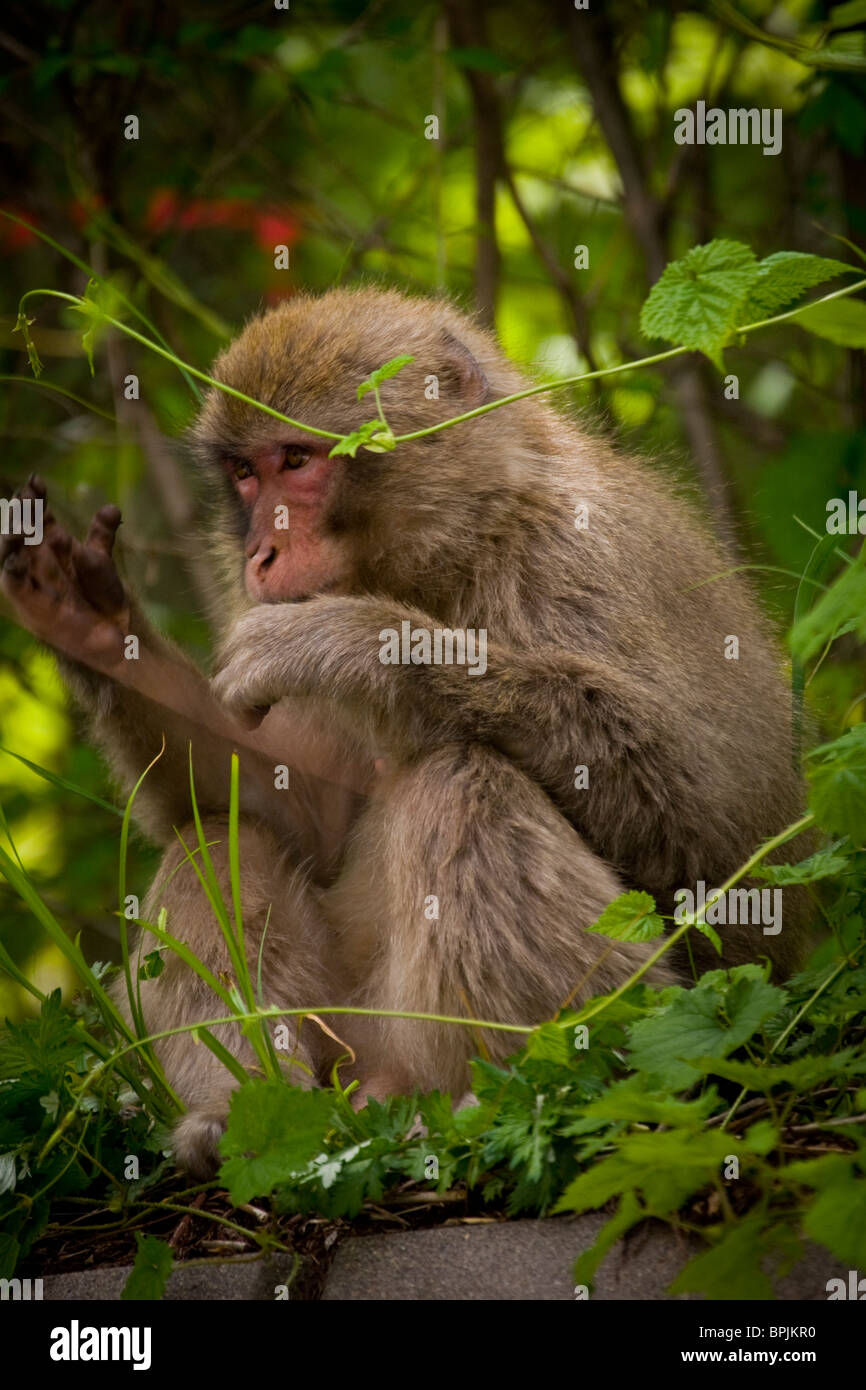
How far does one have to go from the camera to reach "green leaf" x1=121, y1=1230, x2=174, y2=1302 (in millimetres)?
2908

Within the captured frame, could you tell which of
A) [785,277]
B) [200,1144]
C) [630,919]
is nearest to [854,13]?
[785,277]

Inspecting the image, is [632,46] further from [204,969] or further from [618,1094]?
[618,1094]

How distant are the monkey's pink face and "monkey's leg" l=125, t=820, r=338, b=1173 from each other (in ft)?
2.39

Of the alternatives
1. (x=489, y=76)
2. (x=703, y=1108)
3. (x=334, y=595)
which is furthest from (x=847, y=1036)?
(x=489, y=76)

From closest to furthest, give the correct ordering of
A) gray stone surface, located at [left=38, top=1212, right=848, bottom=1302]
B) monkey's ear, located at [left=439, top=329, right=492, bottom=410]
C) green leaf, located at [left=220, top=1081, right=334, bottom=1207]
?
gray stone surface, located at [left=38, top=1212, right=848, bottom=1302], green leaf, located at [left=220, top=1081, right=334, bottom=1207], monkey's ear, located at [left=439, top=329, right=492, bottom=410]

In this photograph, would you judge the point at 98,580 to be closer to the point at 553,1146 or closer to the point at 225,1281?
the point at 225,1281

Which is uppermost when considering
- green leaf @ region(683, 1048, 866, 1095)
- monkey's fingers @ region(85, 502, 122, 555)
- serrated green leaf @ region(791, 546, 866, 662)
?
monkey's fingers @ region(85, 502, 122, 555)

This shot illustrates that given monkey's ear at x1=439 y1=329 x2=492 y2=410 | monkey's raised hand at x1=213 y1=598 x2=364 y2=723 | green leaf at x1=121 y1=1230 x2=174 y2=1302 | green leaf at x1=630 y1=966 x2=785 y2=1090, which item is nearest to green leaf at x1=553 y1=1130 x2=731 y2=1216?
green leaf at x1=630 y1=966 x2=785 y2=1090

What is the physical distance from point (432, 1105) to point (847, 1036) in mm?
936

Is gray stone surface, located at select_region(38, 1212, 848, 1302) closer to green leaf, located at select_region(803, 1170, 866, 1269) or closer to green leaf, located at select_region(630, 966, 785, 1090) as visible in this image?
green leaf, located at select_region(630, 966, 785, 1090)

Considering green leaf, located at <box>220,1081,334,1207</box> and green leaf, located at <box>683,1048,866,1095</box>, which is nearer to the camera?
green leaf, located at <box>683,1048,866,1095</box>

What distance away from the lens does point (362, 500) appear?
4035 mm

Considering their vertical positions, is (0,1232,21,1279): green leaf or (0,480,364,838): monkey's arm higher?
(0,480,364,838): monkey's arm

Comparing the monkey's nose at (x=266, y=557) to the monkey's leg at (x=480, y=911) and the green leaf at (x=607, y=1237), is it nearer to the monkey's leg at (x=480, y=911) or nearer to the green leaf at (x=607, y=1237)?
the monkey's leg at (x=480, y=911)
